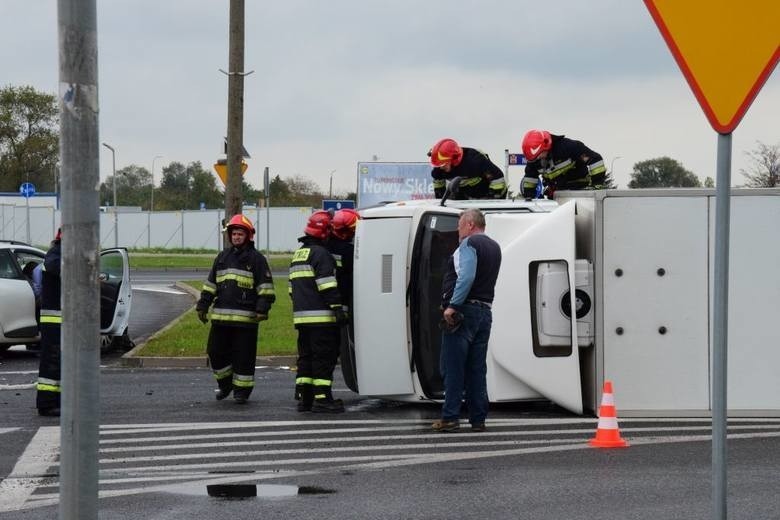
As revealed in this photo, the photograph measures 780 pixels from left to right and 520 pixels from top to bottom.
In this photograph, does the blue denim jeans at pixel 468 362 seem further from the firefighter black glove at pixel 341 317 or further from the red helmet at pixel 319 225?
the red helmet at pixel 319 225

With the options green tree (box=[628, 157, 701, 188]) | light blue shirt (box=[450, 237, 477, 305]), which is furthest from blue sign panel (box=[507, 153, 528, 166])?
green tree (box=[628, 157, 701, 188])

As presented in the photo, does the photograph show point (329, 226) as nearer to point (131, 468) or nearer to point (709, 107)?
point (131, 468)

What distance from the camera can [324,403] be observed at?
475 inches

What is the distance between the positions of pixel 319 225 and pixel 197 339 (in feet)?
22.3

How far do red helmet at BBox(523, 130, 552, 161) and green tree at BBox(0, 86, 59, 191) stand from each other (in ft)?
235

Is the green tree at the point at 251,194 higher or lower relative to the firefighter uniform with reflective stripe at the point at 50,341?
higher

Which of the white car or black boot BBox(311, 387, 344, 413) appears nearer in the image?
black boot BBox(311, 387, 344, 413)

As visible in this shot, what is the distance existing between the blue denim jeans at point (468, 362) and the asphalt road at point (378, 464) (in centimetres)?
24

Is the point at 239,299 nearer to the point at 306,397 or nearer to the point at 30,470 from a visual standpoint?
the point at 306,397

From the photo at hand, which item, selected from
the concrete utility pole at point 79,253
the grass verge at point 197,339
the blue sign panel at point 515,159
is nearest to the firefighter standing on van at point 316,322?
the grass verge at point 197,339

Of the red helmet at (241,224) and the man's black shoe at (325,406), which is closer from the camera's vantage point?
the man's black shoe at (325,406)

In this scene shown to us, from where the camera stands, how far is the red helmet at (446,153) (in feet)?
44.0

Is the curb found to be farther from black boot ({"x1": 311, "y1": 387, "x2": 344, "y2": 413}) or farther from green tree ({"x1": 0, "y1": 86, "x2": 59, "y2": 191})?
green tree ({"x1": 0, "y1": 86, "x2": 59, "y2": 191})

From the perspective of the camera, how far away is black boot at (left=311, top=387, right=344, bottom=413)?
12.0 metres
